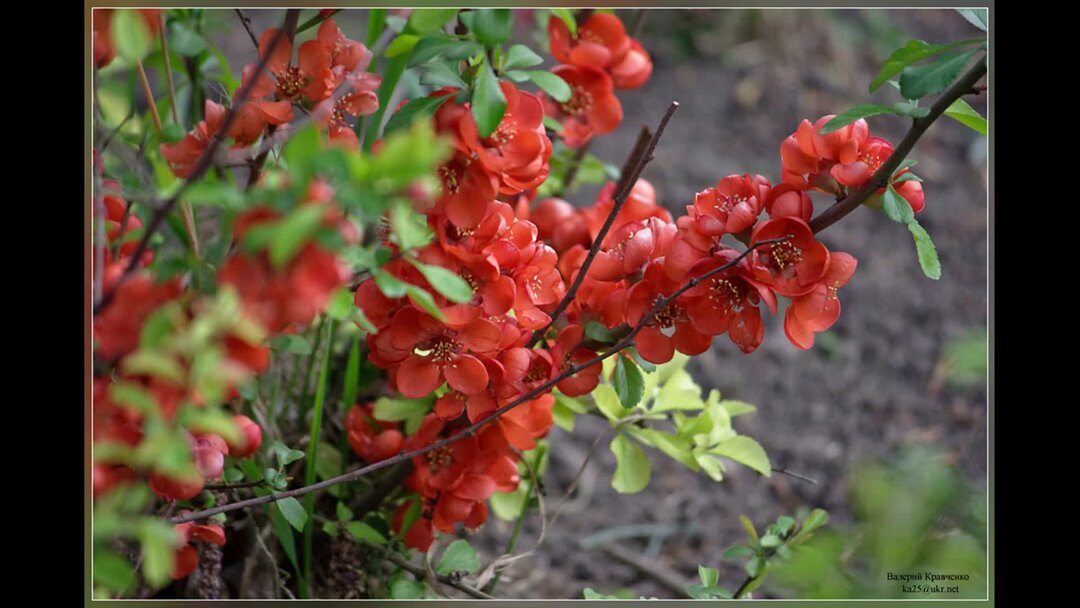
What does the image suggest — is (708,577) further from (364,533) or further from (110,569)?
(110,569)

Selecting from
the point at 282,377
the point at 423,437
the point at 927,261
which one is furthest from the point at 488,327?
the point at 282,377

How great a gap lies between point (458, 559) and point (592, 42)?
1.55 feet

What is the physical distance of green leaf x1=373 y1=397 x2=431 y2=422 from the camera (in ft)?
3.13

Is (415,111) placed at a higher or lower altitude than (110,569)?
higher

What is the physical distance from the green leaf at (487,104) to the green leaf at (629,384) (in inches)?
8.8

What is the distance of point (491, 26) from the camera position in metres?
0.71

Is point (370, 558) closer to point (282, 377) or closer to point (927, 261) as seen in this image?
point (282, 377)

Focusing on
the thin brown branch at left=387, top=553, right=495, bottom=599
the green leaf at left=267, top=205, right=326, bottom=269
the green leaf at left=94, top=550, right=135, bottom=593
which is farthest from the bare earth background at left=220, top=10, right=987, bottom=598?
the green leaf at left=267, top=205, right=326, bottom=269

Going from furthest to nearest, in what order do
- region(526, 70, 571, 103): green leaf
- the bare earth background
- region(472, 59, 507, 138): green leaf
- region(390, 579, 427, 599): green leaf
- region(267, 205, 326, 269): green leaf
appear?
the bare earth background → region(390, 579, 427, 599): green leaf → region(526, 70, 571, 103): green leaf → region(472, 59, 507, 138): green leaf → region(267, 205, 326, 269): green leaf

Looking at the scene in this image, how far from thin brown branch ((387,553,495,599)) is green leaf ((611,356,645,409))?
24 cm

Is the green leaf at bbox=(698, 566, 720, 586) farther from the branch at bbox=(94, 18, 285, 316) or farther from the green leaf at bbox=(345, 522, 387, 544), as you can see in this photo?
the branch at bbox=(94, 18, 285, 316)

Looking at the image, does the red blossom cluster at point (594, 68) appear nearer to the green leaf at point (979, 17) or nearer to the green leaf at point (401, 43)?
the green leaf at point (401, 43)

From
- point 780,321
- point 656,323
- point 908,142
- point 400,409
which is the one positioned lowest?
point 780,321

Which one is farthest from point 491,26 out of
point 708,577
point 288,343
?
point 708,577
